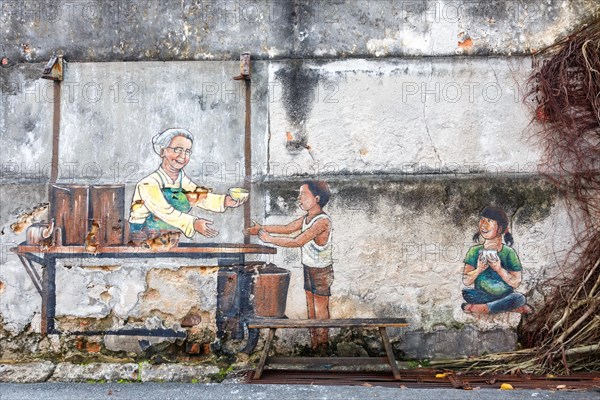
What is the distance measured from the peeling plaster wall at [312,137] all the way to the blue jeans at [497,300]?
0.08 meters

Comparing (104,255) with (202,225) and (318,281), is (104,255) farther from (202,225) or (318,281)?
(318,281)

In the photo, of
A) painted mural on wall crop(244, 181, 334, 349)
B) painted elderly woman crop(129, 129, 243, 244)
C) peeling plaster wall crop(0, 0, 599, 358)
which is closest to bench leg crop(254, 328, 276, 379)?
peeling plaster wall crop(0, 0, 599, 358)

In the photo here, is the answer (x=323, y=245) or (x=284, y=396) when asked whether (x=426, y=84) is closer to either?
(x=323, y=245)

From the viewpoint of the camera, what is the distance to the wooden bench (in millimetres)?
4504

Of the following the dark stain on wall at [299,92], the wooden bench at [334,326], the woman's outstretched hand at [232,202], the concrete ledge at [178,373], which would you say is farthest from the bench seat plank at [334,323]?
the dark stain on wall at [299,92]

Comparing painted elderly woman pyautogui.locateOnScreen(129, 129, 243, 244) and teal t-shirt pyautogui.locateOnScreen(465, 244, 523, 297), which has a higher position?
painted elderly woman pyautogui.locateOnScreen(129, 129, 243, 244)

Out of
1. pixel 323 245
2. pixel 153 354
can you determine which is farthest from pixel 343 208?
pixel 153 354

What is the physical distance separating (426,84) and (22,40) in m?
3.43

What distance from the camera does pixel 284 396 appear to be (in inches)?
163

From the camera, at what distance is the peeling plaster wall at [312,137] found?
482 cm

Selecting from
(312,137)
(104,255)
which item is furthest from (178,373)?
(312,137)

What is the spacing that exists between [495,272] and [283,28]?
2.66 m

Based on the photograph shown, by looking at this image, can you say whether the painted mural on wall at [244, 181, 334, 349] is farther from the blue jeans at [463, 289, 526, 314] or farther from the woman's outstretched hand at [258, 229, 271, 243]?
the blue jeans at [463, 289, 526, 314]

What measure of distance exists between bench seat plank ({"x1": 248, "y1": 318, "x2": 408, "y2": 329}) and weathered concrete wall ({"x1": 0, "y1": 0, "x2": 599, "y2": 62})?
2.16 m
